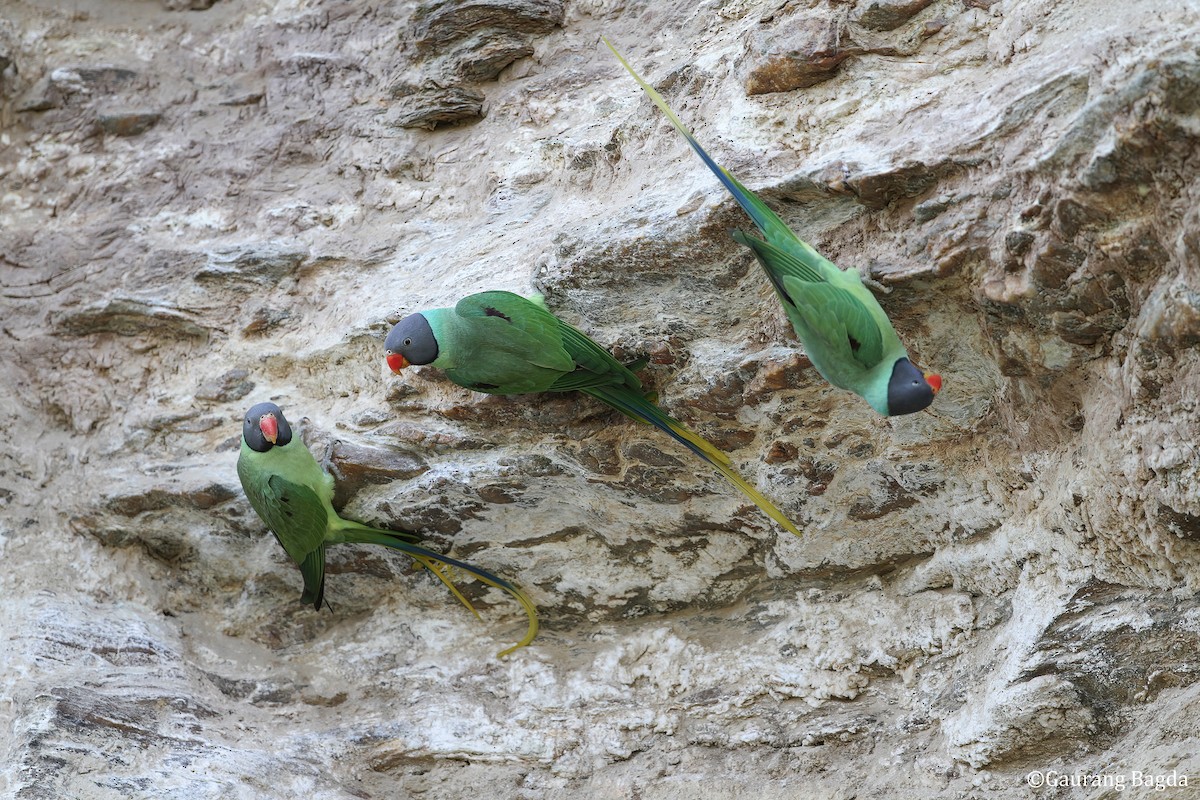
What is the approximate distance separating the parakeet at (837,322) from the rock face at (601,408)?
0.22m

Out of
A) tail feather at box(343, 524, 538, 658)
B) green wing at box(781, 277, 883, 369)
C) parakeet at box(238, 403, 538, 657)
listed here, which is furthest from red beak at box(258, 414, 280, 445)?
green wing at box(781, 277, 883, 369)

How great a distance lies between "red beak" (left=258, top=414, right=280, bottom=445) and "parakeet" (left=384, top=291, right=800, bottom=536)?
0.60 m

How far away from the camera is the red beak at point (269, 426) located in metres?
3.88

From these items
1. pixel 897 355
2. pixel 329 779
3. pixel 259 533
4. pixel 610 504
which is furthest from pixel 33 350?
pixel 897 355

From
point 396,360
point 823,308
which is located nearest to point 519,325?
point 396,360

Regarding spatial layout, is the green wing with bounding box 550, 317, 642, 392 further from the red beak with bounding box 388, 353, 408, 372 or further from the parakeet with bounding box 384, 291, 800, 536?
the red beak with bounding box 388, 353, 408, 372

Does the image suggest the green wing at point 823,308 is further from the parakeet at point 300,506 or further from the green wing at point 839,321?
the parakeet at point 300,506

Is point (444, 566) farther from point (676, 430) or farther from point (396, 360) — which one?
point (676, 430)

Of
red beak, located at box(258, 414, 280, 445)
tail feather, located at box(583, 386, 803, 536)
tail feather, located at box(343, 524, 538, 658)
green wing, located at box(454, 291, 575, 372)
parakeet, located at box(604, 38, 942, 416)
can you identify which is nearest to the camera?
parakeet, located at box(604, 38, 942, 416)

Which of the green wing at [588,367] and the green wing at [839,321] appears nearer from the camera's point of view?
the green wing at [839,321]

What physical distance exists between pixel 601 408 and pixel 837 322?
1.12 m

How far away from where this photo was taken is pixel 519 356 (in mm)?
3529

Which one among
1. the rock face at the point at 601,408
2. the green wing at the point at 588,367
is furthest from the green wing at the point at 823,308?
the green wing at the point at 588,367

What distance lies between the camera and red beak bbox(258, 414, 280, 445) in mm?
3881
